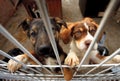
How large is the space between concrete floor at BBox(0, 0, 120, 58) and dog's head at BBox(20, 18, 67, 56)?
0.46m

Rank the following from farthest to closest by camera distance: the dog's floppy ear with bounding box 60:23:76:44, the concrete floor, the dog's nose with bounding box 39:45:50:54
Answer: the concrete floor, the dog's floppy ear with bounding box 60:23:76:44, the dog's nose with bounding box 39:45:50:54

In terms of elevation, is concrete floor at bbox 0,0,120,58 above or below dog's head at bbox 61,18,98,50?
below

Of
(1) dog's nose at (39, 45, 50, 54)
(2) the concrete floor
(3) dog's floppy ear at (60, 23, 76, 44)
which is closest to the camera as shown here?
(1) dog's nose at (39, 45, 50, 54)

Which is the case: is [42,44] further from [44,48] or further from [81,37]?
[81,37]

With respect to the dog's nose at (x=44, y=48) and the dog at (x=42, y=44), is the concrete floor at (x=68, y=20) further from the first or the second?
the dog's nose at (x=44, y=48)

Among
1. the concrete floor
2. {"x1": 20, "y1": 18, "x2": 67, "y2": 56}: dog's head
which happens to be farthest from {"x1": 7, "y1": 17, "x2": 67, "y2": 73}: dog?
the concrete floor

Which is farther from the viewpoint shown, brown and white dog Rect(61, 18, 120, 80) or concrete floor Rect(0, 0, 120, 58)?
concrete floor Rect(0, 0, 120, 58)

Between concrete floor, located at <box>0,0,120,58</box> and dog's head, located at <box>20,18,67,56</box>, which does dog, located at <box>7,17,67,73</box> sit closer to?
dog's head, located at <box>20,18,67,56</box>

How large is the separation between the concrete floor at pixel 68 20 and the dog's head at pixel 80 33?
47cm

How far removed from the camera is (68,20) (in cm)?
183

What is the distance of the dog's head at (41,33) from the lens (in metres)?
0.86

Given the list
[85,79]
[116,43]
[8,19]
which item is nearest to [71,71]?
[85,79]

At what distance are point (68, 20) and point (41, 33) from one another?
91 centimetres

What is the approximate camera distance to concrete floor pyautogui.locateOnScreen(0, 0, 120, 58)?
1.56m
